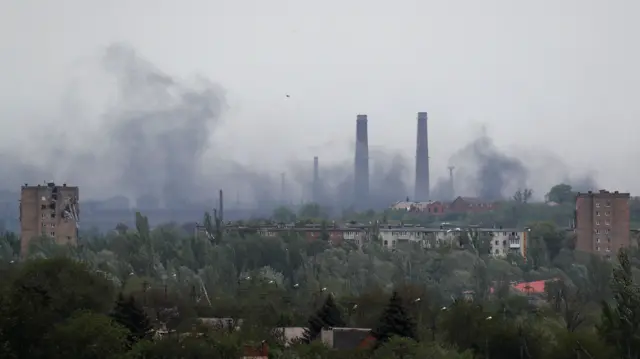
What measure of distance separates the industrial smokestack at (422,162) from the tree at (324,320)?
2963 inches

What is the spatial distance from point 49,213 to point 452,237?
15.8 metres

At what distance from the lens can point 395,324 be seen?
25.8m

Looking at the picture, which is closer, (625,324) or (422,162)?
(625,324)

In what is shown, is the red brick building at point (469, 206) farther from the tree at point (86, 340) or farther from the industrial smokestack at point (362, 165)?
the tree at point (86, 340)

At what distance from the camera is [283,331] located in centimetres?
2858

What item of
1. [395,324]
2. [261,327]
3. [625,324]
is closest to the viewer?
[625,324]

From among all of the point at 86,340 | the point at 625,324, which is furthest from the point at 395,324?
the point at 86,340

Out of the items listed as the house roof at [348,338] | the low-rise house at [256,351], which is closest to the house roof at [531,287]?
the house roof at [348,338]

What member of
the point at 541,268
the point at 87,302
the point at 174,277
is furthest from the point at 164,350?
the point at 541,268

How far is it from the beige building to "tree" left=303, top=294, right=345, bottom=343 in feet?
96.4

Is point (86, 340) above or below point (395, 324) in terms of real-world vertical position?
above

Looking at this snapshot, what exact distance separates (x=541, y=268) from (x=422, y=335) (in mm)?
25981


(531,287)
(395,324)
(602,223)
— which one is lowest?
(531,287)

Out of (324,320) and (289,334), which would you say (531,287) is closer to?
(289,334)
